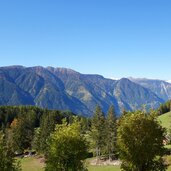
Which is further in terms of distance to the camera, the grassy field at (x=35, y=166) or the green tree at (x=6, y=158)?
the grassy field at (x=35, y=166)

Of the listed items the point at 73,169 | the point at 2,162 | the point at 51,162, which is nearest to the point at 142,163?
the point at 73,169

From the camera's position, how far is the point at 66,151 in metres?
50.4

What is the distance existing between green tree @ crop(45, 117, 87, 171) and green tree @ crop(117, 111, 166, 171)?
7.68 m

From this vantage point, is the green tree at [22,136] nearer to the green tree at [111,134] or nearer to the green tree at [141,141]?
the green tree at [111,134]

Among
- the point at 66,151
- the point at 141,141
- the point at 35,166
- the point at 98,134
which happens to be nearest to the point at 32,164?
the point at 35,166

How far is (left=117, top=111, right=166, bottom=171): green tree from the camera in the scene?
148 feet

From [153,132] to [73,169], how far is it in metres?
13.3

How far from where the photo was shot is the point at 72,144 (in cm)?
5084

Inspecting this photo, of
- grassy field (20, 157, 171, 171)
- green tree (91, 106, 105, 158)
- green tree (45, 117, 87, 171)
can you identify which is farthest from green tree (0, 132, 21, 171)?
green tree (91, 106, 105, 158)

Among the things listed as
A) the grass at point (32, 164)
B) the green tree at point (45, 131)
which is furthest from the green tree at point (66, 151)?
the green tree at point (45, 131)

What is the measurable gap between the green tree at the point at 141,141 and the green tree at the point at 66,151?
7.68 metres

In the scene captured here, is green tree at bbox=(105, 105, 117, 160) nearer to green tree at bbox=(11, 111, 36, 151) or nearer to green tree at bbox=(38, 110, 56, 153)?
green tree at bbox=(38, 110, 56, 153)

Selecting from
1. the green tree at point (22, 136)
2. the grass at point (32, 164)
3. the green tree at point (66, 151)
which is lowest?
the grass at point (32, 164)

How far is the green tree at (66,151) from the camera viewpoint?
50344 millimetres
